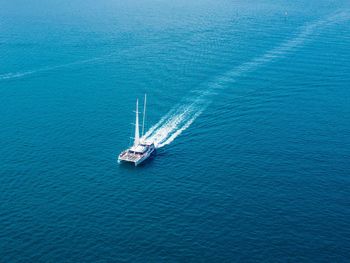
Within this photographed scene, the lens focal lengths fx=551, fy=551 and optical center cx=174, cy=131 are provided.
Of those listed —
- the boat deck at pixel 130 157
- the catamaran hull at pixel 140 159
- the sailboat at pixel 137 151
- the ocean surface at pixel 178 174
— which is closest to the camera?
the ocean surface at pixel 178 174

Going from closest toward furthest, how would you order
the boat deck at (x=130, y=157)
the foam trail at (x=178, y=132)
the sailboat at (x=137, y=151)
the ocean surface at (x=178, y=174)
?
the ocean surface at (x=178, y=174) < the boat deck at (x=130, y=157) < the sailboat at (x=137, y=151) < the foam trail at (x=178, y=132)

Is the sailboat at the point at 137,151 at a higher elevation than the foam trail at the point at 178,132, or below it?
below

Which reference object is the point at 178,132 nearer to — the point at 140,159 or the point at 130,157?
the point at 140,159

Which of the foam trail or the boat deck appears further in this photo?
the foam trail

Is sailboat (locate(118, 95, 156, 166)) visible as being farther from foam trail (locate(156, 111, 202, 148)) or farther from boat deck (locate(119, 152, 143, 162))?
foam trail (locate(156, 111, 202, 148))

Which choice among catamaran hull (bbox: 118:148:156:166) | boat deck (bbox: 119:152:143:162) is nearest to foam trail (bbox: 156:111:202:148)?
catamaran hull (bbox: 118:148:156:166)

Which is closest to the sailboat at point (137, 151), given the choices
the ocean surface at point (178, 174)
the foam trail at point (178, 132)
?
the ocean surface at point (178, 174)

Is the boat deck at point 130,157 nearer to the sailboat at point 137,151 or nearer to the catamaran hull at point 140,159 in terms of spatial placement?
the sailboat at point 137,151

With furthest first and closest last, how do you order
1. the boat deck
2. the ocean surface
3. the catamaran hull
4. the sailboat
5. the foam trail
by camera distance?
1. the foam trail
2. the sailboat
3. the boat deck
4. the catamaran hull
5. the ocean surface

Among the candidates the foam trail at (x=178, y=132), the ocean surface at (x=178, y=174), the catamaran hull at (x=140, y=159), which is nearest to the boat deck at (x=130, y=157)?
the catamaran hull at (x=140, y=159)

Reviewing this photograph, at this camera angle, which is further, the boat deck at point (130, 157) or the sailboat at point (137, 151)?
the sailboat at point (137, 151)

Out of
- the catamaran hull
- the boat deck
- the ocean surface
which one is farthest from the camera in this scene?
the boat deck
